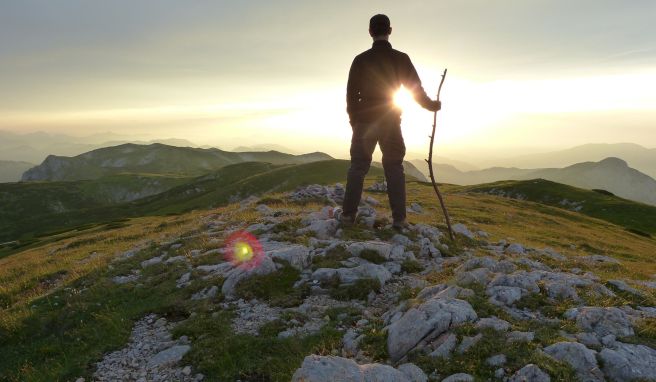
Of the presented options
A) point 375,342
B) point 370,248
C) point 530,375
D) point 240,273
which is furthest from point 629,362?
point 240,273

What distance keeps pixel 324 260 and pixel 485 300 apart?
4954 mm

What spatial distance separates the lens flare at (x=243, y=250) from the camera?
38.7 ft

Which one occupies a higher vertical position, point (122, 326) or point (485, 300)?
point (485, 300)

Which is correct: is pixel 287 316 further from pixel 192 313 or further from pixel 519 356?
pixel 519 356

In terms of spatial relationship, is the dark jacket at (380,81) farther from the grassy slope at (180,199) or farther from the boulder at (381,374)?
the grassy slope at (180,199)

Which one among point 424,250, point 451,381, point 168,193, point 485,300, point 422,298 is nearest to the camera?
point 451,381

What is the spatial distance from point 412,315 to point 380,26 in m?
9.33

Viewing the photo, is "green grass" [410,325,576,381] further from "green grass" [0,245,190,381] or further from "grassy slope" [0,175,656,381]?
"green grass" [0,245,190,381]

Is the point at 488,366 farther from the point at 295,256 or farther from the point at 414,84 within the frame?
the point at 414,84

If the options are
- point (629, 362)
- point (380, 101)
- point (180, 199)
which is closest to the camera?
point (629, 362)

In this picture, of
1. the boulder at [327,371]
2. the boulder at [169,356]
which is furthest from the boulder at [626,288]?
the boulder at [169,356]

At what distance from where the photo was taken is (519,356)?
244 inches

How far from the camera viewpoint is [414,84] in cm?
1311

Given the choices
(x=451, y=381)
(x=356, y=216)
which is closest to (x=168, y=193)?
(x=356, y=216)
